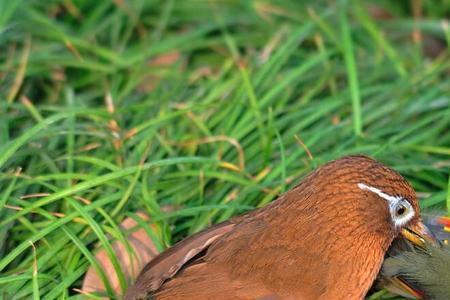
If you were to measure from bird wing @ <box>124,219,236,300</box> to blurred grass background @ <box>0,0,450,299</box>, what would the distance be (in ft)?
0.70

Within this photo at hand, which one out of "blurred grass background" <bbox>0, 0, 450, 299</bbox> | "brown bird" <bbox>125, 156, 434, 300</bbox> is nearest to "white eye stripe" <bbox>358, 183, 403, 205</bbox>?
"brown bird" <bbox>125, 156, 434, 300</bbox>

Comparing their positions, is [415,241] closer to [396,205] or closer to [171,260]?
[396,205]

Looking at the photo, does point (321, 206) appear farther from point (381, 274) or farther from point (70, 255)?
point (70, 255)

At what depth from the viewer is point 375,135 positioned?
4.34 m

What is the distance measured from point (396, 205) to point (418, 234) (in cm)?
20

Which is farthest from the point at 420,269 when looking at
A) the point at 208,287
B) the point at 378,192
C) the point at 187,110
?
the point at 187,110

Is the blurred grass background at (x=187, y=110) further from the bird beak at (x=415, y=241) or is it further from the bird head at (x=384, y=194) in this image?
the bird head at (x=384, y=194)

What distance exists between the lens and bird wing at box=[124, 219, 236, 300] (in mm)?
3348

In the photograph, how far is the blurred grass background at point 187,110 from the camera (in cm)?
375

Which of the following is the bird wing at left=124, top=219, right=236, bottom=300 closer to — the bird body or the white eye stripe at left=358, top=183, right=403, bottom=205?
the white eye stripe at left=358, top=183, right=403, bottom=205

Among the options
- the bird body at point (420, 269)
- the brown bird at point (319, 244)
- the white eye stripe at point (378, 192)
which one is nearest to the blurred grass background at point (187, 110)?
the bird body at point (420, 269)

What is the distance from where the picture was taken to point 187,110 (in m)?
4.11

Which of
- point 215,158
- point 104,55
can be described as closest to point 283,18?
point 104,55

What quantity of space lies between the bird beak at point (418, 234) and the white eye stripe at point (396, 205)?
0.19ft
